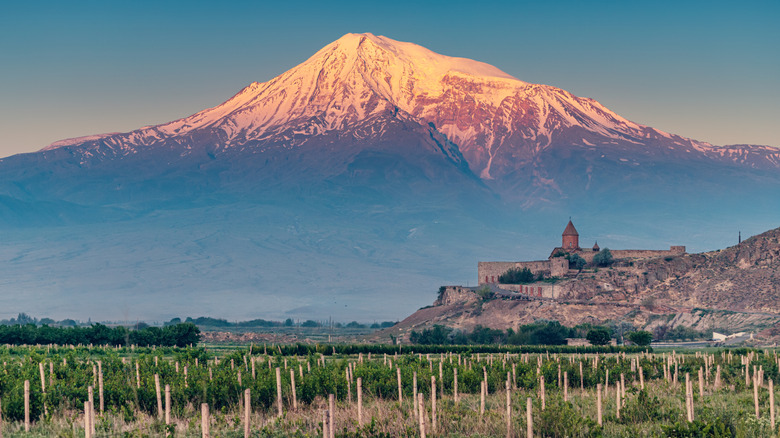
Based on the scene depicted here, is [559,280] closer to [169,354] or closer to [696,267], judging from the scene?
[696,267]

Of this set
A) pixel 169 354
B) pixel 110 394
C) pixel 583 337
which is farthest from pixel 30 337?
pixel 110 394

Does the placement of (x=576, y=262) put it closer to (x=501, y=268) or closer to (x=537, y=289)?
(x=537, y=289)

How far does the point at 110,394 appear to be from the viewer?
86.9 ft

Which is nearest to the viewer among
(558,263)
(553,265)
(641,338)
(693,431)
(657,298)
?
(693,431)

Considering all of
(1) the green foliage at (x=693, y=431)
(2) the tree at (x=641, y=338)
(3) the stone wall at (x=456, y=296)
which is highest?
(3) the stone wall at (x=456, y=296)

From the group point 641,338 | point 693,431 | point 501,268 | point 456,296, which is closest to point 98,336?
point 641,338

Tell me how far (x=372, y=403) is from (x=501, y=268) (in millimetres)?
94965

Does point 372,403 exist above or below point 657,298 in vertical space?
below

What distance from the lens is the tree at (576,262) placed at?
369 ft

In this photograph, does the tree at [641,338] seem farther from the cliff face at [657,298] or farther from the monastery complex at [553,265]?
→ the monastery complex at [553,265]

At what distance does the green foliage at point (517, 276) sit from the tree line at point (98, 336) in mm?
47843

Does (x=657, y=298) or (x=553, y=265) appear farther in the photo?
(x=553, y=265)

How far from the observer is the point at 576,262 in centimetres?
11375

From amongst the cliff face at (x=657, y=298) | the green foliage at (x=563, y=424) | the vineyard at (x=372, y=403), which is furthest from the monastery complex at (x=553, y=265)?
the green foliage at (x=563, y=424)
